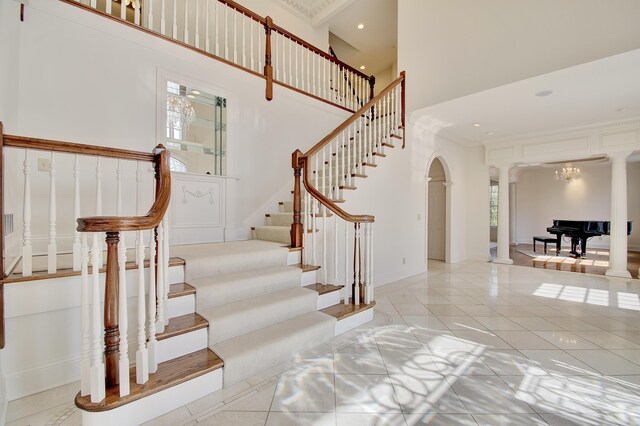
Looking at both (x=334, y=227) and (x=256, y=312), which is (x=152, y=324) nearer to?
(x=256, y=312)

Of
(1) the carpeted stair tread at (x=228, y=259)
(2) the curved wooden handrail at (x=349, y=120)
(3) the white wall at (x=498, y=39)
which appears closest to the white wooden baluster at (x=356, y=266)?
(1) the carpeted stair tread at (x=228, y=259)

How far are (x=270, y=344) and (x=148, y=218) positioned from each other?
49.4 inches

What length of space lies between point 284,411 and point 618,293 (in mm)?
5447

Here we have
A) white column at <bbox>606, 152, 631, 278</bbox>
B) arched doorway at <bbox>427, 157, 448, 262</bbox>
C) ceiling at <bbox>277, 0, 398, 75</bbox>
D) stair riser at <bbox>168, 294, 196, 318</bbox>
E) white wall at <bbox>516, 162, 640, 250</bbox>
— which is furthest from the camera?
white wall at <bbox>516, 162, 640, 250</bbox>

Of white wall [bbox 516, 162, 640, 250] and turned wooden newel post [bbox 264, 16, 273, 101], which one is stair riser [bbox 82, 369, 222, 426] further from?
white wall [bbox 516, 162, 640, 250]

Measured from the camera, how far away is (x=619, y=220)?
210 inches

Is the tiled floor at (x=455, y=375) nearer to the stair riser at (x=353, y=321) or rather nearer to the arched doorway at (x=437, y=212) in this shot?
the stair riser at (x=353, y=321)

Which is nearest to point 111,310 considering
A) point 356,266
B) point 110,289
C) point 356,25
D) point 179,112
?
point 110,289

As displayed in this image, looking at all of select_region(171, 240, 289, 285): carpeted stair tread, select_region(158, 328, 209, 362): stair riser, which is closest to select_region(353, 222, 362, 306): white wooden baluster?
select_region(171, 240, 289, 285): carpeted stair tread

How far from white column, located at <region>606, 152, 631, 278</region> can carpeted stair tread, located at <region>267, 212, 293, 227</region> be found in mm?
6310

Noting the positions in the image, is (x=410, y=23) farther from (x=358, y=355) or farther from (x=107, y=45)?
(x=358, y=355)

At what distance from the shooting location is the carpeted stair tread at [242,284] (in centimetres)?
223

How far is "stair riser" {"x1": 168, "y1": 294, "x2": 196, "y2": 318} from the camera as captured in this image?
6.72 feet

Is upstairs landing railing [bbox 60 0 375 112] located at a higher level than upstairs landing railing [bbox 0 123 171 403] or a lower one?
higher
